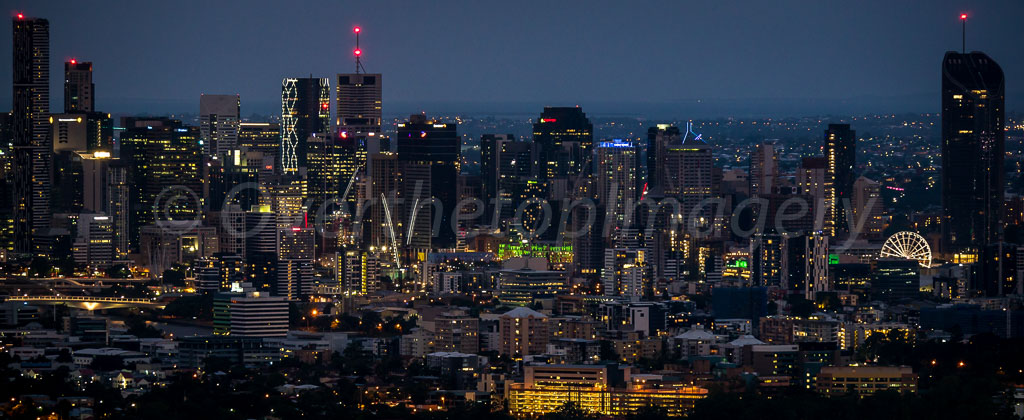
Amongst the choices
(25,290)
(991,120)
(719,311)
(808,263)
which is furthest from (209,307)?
(991,120)

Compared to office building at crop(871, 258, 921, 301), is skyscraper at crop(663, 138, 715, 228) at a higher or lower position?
higher

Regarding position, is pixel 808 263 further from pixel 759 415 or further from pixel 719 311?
pixel 759 415

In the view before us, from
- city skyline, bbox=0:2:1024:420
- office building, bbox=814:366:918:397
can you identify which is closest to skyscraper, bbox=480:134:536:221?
city skyline, bbox=0:2:1024:420

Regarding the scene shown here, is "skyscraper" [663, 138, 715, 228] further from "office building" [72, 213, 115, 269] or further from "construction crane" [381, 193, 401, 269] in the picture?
"office building" [72, 213, 115, 269]

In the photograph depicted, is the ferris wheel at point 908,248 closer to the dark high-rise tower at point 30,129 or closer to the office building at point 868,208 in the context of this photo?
the office building at point 868,208

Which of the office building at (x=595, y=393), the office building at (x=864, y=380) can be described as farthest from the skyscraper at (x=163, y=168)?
the office building at (x=864, y=380)
